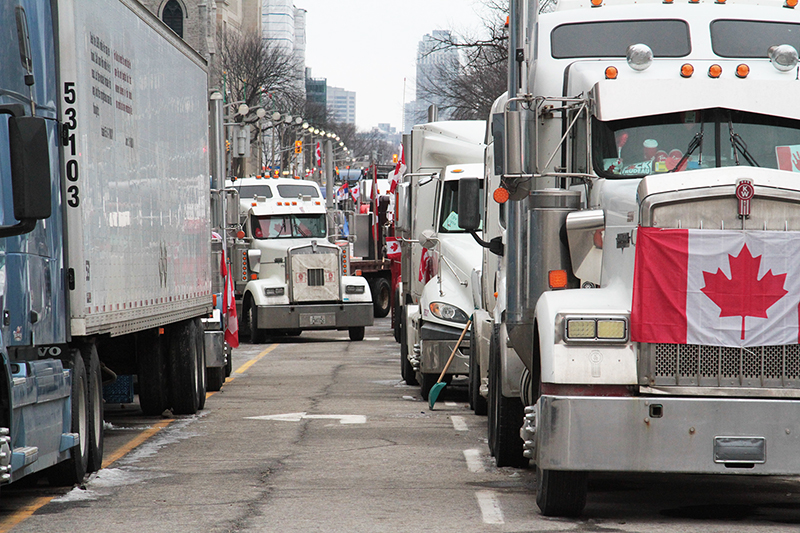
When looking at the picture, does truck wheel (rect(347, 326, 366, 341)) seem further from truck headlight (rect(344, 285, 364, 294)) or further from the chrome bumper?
the chrome bumper

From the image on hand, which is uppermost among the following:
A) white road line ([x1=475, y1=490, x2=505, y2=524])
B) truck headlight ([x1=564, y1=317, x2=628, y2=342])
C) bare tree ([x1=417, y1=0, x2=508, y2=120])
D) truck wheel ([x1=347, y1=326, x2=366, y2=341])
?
bare tree ([x1=417, y1=0, x2=508, y2=120])

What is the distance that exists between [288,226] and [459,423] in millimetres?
16338

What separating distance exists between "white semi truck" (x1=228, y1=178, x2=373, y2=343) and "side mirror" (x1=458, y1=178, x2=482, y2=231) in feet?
52.3


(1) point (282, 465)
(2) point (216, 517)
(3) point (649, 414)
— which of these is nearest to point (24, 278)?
(2) point (216, 517)

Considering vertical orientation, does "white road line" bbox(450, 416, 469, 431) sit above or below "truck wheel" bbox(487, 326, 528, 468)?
below

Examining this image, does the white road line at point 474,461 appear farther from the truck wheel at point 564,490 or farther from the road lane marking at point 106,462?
the road lane marking at point 106,462

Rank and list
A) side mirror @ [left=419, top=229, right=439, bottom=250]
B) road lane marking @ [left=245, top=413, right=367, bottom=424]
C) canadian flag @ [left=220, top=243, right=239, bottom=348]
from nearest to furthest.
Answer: road lane marking @ [left=245, top=413, right=367, bottom=424] < side mirror @ [left=419, top=229, right=439, bottom=250] < canadian flag @ [left=220, top=243, right=239, bottom=348]

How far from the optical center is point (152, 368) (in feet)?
47.1

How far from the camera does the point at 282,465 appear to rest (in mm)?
10828

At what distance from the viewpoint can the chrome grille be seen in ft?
25.0

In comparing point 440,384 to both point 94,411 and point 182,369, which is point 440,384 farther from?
point 94,411

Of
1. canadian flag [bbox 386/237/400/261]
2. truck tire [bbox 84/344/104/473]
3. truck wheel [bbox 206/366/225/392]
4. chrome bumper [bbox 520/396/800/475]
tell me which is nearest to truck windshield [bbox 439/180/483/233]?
truck wheel [bbox 206/366/225/392]

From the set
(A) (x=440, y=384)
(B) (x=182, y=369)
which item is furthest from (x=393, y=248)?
(B) (x=182, y=369)

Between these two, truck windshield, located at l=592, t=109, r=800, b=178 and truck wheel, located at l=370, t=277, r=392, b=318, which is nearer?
truck windshield, located at l=592, t=109, r=800, b=178
